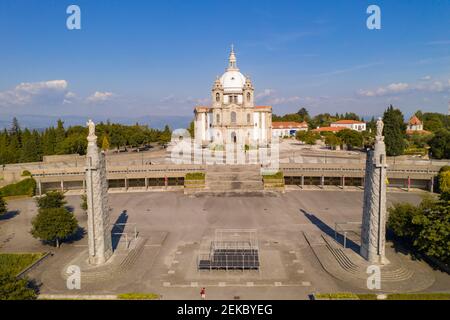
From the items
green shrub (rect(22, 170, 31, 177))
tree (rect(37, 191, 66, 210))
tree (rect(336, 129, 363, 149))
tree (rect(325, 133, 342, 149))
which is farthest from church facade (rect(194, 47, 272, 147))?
tree (rect(37, 191, 66, 210))

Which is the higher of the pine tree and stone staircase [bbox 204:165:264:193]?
the pine tree

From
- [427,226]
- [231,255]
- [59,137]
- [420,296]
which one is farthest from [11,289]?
[59,137]

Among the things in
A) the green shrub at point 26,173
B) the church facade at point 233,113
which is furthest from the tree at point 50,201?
the church facade at point 233,113

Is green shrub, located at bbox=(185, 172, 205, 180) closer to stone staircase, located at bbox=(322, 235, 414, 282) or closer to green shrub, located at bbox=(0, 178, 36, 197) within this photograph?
green shrub, located at bbox=(0, 178, 36, 197)

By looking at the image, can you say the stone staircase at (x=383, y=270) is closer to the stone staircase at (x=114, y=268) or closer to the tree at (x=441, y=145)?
the stone staircase at (x=114, y=268)

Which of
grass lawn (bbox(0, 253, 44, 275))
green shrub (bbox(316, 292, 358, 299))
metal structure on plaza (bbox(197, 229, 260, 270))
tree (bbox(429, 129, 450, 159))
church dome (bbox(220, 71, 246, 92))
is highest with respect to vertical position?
church dome (bbox(220, 71, 246, 92))

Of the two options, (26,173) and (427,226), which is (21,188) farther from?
(427,226)
